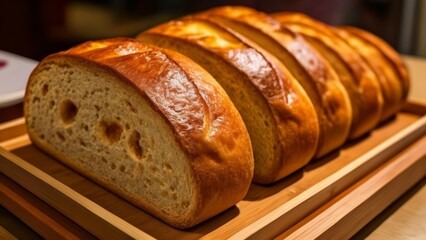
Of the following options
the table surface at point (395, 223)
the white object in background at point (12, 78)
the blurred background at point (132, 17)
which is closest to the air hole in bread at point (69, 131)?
the table surface at point (395, 223)

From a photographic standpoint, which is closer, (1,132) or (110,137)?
(110,137)

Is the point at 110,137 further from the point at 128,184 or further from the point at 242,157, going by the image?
the point at 242,157

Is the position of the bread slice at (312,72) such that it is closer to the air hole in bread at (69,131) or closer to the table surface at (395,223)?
the table surface at (395,223)

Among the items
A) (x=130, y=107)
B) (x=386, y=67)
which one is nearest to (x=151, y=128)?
(x=130, y=107)

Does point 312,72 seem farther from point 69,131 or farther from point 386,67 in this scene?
point 69,131

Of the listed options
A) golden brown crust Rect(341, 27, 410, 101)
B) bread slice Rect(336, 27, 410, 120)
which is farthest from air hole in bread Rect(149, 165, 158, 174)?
golden brown crust Rect(341, 27, 410, 101)

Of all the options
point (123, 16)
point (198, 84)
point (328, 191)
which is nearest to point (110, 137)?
point (198, 84)
